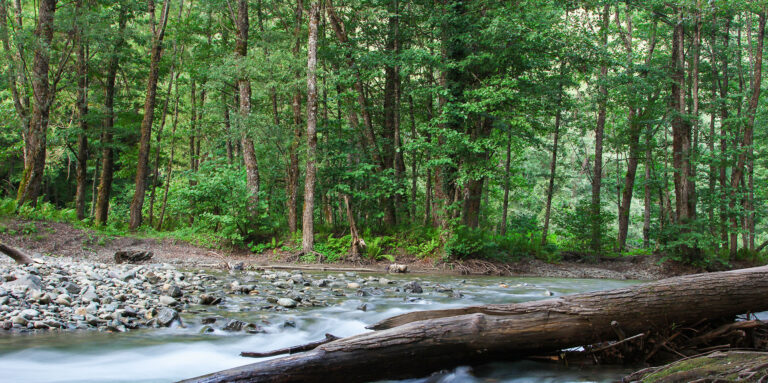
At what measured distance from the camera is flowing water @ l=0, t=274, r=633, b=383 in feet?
13.9

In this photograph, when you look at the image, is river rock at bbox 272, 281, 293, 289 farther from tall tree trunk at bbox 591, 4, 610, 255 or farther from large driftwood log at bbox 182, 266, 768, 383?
tall tree trunk at bbox 591, 4, 610, 255

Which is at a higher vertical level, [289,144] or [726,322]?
[289,144]

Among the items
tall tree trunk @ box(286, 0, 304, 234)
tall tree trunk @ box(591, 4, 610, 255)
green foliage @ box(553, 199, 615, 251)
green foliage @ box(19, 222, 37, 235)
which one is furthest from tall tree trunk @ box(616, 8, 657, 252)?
green foliage @ box(19, 222, 37, 235)

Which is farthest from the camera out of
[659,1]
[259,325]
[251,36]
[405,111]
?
[251,36]

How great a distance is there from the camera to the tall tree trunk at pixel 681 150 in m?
14.6

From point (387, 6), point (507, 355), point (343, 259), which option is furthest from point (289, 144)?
point (507, 355)

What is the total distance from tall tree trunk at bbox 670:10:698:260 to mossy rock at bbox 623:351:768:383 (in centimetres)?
1247

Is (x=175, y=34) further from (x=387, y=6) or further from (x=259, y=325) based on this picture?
(x=259, y=325)

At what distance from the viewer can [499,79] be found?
1365 centimetres

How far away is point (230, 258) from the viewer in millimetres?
14102

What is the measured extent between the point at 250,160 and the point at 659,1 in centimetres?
1493

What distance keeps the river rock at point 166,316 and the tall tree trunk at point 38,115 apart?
1207cm

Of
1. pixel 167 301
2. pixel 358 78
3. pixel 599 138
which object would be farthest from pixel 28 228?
pixel 599 138

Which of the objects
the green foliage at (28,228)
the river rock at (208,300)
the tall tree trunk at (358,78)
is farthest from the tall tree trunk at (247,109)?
the river rock at (208,300)
